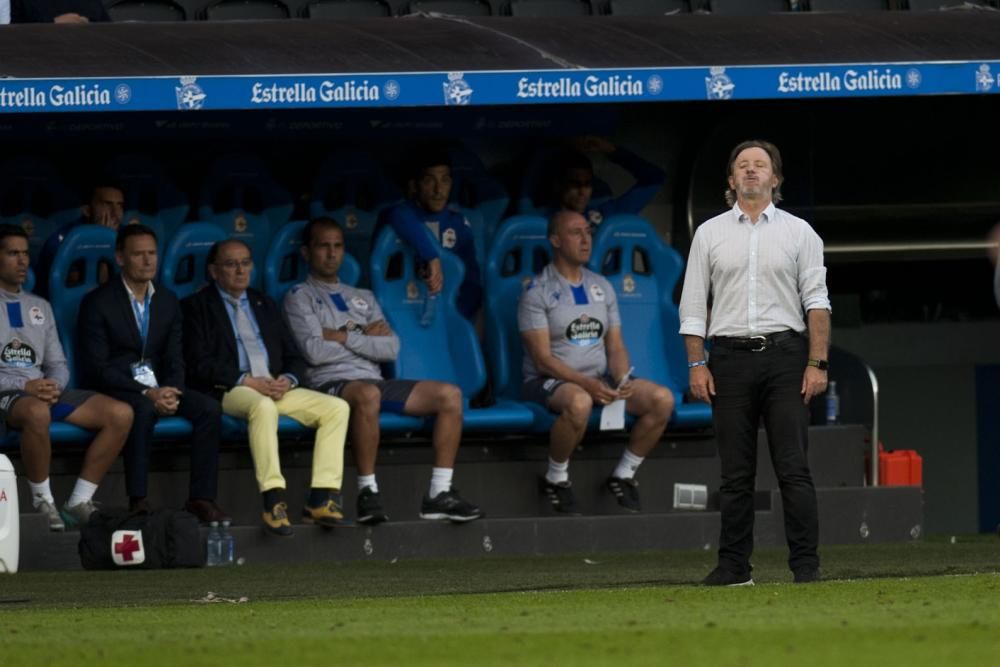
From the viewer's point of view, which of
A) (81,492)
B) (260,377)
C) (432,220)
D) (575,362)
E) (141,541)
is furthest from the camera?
(432,220)

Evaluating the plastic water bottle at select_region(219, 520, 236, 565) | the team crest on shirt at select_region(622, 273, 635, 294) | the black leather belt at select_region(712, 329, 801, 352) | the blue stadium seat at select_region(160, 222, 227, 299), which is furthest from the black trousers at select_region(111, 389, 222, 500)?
the black leather belt at select_region(712, 329, 801, 352)

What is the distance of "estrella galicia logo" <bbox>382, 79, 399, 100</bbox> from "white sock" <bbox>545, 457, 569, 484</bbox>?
7.52 ft

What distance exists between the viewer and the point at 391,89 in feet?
36.4

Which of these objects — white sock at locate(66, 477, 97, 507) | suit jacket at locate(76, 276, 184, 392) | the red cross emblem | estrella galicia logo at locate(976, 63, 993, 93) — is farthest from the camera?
estrella galicia logo at locate(976, 63, 993, 93)

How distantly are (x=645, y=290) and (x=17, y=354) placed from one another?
12.9ft

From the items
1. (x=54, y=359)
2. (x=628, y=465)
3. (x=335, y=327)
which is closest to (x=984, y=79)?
(x=628, y=465)

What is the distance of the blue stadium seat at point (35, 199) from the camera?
12305 millimetres

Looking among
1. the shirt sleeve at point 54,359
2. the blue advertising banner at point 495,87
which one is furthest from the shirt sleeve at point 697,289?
the shirt sleeve at point 54,359

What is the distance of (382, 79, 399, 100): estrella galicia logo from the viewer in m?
11.1

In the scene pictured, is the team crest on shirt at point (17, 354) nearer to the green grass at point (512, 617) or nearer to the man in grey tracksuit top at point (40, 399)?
the man in grey tracksuit top at point (40, 399)

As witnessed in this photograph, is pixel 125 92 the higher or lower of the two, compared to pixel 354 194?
higher

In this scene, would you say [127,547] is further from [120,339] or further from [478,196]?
[478,196]

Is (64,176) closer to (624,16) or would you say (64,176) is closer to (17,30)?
(17,30)

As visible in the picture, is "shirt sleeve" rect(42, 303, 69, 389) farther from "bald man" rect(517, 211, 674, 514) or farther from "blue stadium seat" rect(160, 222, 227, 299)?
"bald man" rect(517, 211, 674, 514)
